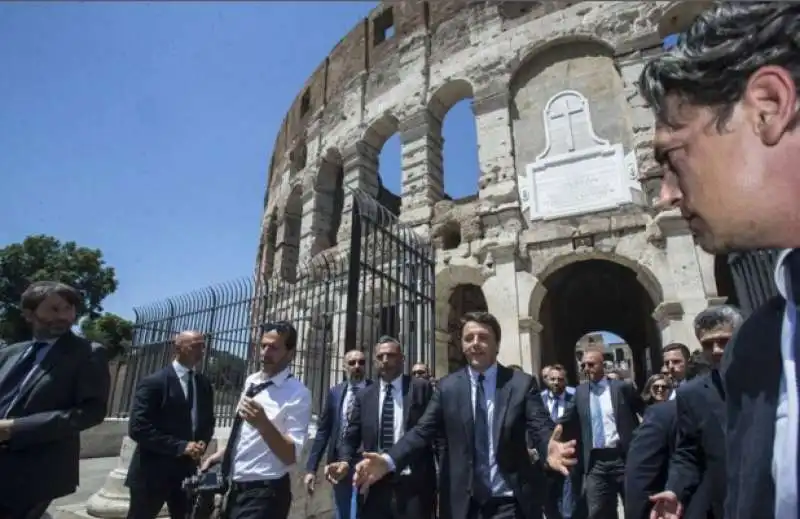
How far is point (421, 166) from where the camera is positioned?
10.2m

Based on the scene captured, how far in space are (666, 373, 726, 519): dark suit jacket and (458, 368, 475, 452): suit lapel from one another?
1.02m

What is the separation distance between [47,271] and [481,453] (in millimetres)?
30609

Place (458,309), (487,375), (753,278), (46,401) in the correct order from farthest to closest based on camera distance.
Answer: (458,309) → (753,278) → (487,375) → (46,401)

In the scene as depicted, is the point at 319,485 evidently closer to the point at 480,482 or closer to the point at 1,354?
the point at 480,482

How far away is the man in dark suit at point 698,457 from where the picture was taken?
2150 millimetres

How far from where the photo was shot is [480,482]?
2551 millimetres

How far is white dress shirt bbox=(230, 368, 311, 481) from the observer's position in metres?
2.67

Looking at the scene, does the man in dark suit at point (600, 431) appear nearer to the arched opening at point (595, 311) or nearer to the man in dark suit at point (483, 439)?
the man in dark suit at point (483, 439)

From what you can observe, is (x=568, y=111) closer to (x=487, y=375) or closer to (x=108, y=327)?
(x=487, y=375)

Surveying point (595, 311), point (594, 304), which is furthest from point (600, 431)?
point (595, 311)

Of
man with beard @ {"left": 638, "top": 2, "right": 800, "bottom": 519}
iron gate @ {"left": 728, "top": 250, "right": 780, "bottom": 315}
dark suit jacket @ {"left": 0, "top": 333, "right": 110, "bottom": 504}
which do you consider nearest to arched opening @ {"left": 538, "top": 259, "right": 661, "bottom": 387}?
iron gate @ {"left": 728, "top": 250, "right": 780, "bottom": 315}

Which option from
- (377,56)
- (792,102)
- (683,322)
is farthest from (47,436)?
(377,56)

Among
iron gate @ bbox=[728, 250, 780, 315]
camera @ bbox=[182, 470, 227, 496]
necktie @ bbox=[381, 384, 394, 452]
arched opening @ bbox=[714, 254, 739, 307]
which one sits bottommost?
camera @ bbox=[182, 470, 227, 496]

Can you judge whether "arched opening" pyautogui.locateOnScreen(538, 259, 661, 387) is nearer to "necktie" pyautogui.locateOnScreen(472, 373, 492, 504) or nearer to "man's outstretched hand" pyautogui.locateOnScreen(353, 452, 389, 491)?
"necktie" pyautogui.locateOnScreen(472, 373, 492, 504)
